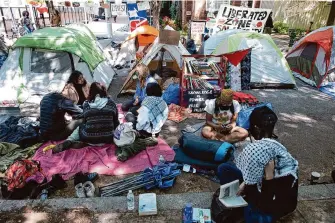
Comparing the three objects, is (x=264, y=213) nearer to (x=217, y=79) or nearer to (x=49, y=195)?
(x=49, y=195)

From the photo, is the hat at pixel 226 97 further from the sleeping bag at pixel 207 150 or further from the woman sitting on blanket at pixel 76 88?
the woman sitting on blanket at pixel 76 88

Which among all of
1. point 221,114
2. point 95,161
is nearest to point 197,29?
point 221,114

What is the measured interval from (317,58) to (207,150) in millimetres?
6198

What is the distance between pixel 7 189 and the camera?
333cm

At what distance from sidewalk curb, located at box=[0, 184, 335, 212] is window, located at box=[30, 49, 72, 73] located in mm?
4761

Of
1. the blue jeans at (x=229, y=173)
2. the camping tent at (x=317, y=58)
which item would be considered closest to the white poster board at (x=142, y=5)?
the camping tent at (x=317, y=58)

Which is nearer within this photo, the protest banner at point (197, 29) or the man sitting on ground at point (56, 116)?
the man sitting on ground at point (56, 116)

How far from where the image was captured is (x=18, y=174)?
3.36 m

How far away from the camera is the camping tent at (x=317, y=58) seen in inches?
297

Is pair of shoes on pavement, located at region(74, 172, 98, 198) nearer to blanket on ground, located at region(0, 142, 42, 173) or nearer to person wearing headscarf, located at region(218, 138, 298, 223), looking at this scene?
blanket on ground, located at region(0, 142, 42, 173)

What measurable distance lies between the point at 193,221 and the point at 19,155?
300 cm

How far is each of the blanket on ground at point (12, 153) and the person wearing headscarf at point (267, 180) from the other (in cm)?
339

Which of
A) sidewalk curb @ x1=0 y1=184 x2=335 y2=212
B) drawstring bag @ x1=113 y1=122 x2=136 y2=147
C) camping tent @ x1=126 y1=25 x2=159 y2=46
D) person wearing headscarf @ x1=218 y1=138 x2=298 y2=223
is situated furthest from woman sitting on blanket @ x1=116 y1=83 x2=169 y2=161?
camping tent @ x1=126 y1=25 x2=159 y2=46

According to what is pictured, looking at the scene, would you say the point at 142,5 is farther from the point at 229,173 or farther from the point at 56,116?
the point at 229,173
